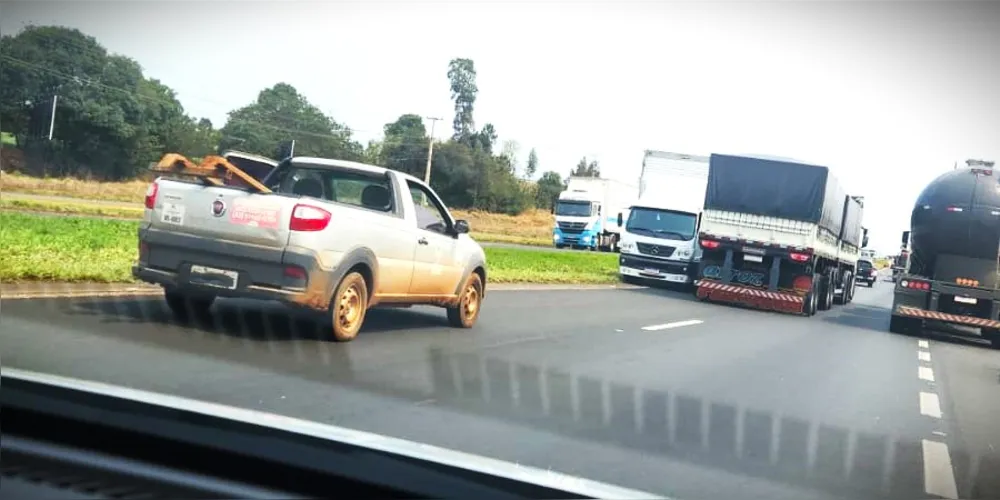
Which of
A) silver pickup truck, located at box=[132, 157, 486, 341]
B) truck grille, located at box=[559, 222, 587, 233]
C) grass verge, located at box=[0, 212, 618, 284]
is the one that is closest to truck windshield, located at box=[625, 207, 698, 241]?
grass verge, located at box=[0, 212, 618, 284]

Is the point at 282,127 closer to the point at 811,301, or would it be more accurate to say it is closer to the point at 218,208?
the point at 811,301

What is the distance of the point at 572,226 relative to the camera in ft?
165

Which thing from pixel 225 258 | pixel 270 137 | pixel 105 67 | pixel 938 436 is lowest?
pixel 938 436

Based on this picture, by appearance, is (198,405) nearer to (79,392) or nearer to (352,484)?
(79,392)

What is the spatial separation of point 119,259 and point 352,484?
1199cm

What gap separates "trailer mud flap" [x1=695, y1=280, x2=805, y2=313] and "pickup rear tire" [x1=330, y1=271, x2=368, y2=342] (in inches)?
585

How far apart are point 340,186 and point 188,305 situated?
206cm

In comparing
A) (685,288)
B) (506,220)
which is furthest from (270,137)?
(506,220)

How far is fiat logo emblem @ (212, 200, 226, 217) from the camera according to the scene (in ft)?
29.2

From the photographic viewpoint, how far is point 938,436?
770 cm

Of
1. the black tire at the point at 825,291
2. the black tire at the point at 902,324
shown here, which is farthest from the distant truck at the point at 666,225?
the black tire at the point at 902,324

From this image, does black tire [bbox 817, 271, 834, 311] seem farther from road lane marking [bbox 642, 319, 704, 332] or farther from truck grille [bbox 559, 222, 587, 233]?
truck grille [bbox 559, 222, 587, 233]

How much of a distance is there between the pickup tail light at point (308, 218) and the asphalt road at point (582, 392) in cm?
112

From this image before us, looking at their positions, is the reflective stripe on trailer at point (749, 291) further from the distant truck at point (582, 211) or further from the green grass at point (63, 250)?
the distant truck at point (582, 211)
